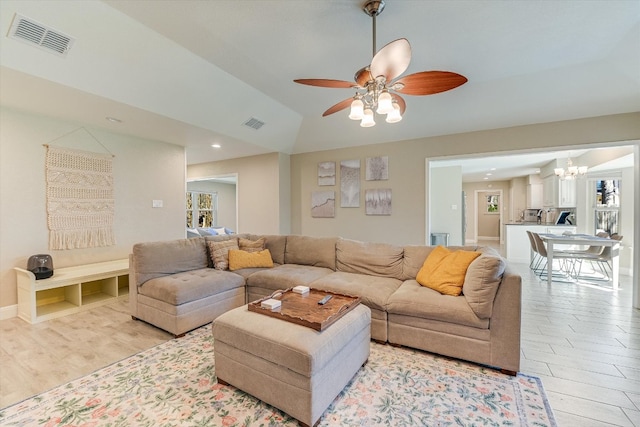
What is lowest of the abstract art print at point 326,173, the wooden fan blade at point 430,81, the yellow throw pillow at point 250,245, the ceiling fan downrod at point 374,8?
the yellow throw pillow at point 250,245

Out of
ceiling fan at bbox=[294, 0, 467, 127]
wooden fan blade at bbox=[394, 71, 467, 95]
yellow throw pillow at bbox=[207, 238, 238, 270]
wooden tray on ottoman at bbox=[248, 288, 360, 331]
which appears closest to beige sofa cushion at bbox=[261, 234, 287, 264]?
yellow throw pillow at bbox=[207, 238, 238, 270]

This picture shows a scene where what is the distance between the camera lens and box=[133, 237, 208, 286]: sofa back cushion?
3.00 metres

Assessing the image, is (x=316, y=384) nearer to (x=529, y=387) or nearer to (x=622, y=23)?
(x=529, y=387)

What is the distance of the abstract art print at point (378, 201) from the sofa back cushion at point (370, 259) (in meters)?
1.70

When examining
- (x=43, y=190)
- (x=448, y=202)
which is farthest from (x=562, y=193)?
(x=43, y=190)

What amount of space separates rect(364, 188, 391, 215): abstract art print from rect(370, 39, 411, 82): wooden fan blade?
3138mm

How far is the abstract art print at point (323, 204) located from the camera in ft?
18.0

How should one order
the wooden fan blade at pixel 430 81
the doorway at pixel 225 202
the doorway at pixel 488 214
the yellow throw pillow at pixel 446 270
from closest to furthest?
the wooden fan blade at pixel 430 81 < the yellow throw pillow at pixel 446 270 < the doorway at pixel 225 202 < the doorway at pixel 488 214

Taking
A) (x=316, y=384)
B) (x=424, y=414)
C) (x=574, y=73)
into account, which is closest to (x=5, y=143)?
(x=316, y=384)

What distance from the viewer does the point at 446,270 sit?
8.38ft

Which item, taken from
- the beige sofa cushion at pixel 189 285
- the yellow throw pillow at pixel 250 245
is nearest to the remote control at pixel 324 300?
the beige sofa cushion at pixel 189 285

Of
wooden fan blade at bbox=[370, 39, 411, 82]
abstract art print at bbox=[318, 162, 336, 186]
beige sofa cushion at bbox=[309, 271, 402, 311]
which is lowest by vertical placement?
beige sofa cushion at bbox=[309, 271, 402, 311]

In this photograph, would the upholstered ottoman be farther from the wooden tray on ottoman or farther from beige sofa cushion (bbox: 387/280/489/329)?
beige sofa cushion (bbox: 387/280/489/329)

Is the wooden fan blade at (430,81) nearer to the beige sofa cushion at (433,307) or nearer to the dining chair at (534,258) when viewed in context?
the beige sofa cushion at (433,307)
